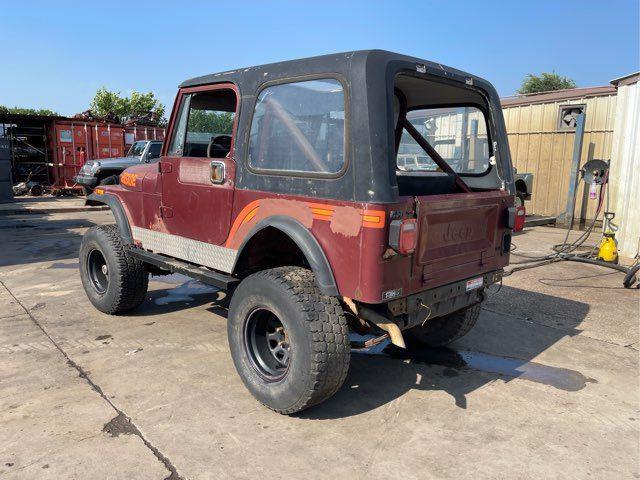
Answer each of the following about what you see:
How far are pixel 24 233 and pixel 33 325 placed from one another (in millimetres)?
6919

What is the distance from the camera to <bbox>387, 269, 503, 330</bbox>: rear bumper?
3.04 meters

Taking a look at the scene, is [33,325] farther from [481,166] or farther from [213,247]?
[481,166]

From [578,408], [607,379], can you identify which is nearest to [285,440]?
[578,408]

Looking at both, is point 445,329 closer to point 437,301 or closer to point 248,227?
point 437,301

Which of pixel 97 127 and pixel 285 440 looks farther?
pixel 97 127

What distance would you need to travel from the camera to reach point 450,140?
169 inches

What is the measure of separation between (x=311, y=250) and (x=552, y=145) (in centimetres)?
1170

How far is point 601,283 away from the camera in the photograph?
6582 mm

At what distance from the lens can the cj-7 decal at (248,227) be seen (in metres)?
2.78

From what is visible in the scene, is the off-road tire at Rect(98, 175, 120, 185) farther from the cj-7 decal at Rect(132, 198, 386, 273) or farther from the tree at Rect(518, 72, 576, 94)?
the tree at Rect(518, 72, 576, 94)

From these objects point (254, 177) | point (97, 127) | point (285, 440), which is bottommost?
point (285, 440)

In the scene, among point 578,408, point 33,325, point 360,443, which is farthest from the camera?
point 33,325

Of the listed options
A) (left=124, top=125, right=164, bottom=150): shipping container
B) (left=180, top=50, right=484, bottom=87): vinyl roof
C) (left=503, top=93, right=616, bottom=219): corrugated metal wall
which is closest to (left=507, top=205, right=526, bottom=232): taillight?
(left=180, top=50, right=484, bottom=87): vinyl roof

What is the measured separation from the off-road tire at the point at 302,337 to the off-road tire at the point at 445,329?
151cm
